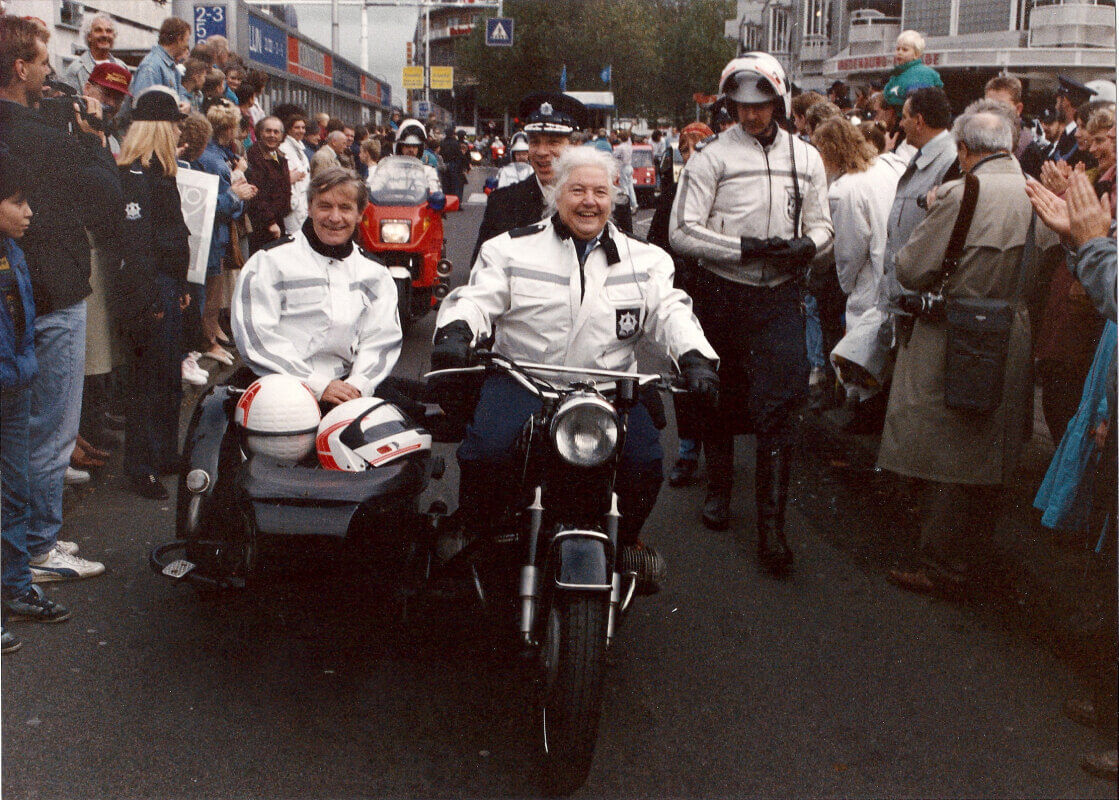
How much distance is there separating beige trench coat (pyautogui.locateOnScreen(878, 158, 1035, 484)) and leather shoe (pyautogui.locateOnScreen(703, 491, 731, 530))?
1030mm

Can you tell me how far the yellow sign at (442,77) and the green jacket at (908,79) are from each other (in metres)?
57.8

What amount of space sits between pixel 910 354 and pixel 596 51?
65.5 m

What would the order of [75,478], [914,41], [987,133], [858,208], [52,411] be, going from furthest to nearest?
[914,41]
[858,208]
[75,478]
[987,133]
[52,411]

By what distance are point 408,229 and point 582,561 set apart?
27.8ft

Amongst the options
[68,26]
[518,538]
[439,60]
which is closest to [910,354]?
[518,538]

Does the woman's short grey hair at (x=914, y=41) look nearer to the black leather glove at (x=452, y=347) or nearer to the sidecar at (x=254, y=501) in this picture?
the sidecar at (x=254, y=501)

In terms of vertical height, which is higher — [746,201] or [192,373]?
[746,201]

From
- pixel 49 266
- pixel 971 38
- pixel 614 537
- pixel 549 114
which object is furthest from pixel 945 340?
pixel 971 38

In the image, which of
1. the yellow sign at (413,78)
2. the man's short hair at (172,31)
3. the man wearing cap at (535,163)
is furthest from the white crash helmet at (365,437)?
the yellow sign at (413,78)

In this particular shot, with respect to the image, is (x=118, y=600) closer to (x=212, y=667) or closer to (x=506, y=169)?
(x=212, y=667)

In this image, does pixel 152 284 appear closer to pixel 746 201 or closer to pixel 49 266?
pixel 49 266

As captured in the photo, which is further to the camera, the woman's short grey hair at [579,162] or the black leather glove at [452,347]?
the woman's short grey hair at [579,162]

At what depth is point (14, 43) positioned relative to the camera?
4965 mm

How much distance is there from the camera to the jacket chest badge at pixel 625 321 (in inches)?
169
